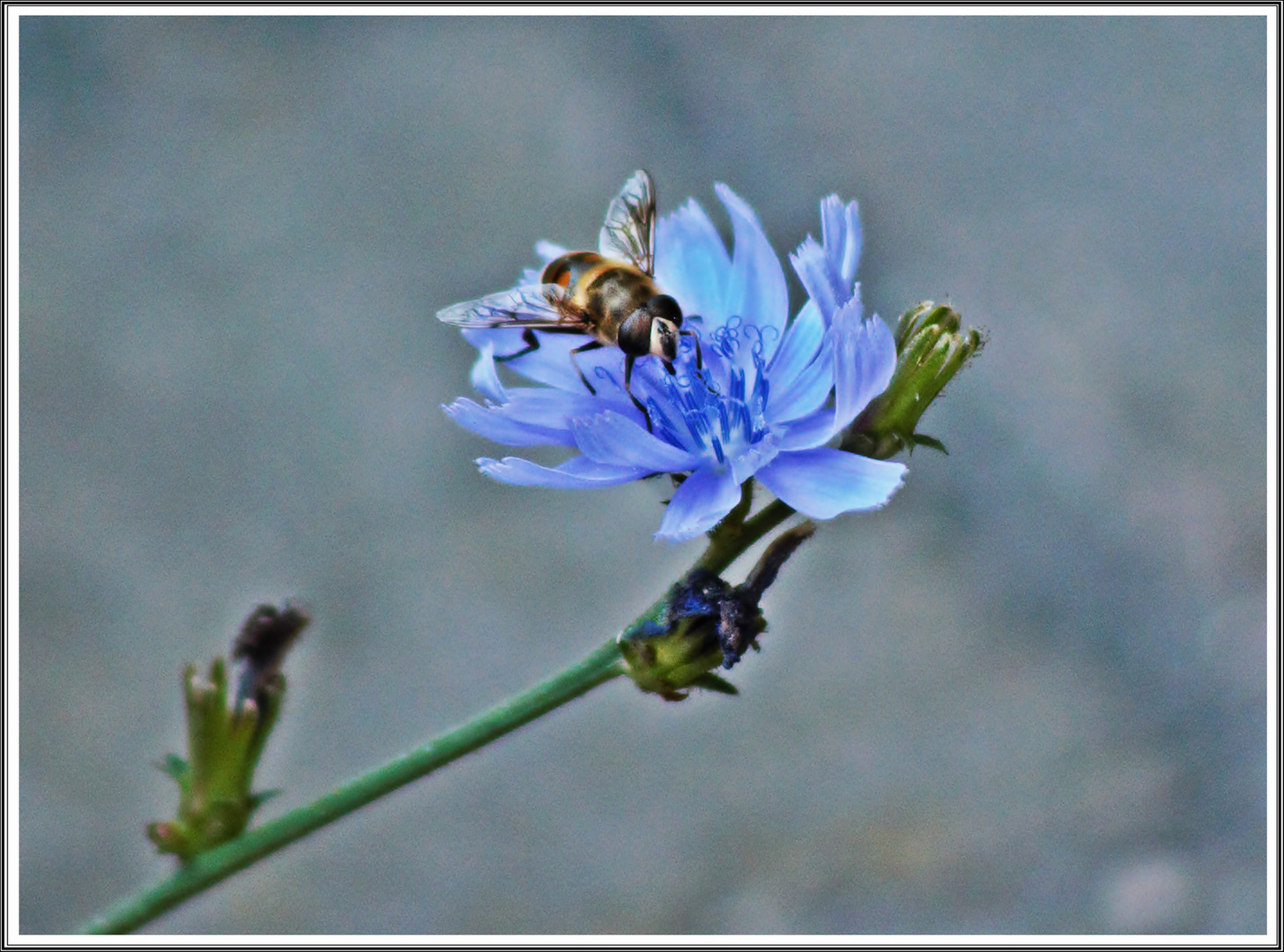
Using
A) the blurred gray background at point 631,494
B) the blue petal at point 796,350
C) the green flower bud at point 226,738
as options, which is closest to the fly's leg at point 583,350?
the blue petal at point 796,350

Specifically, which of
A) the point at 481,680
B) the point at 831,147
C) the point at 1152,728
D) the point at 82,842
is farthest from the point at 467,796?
the point at 831,147

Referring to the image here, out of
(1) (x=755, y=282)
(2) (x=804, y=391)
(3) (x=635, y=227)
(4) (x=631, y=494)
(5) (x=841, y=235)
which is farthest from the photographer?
(4) (x=631, y=494)

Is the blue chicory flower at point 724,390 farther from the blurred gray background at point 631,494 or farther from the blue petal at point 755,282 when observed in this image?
the blurred gray background at point 631,494

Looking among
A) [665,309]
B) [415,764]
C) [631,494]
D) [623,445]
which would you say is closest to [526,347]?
[665,309]

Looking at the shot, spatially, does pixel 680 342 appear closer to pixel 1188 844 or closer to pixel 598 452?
pixel 598 452

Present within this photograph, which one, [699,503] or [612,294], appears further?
[612,294]

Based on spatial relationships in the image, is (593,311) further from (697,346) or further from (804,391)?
(804,391)
